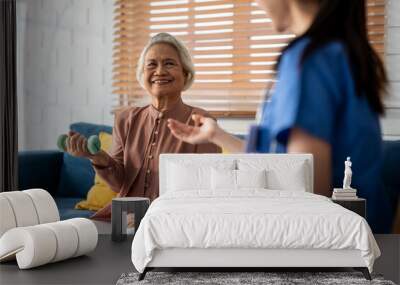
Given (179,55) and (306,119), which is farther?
(179,55)

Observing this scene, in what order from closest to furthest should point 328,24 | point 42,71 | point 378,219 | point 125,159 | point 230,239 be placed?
point 230,239
point 328,24
point 378,219
point 125,159
point 42,71

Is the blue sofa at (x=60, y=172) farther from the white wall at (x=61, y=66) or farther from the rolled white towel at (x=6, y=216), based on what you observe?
the rolled white towel at (x=6, y=216)

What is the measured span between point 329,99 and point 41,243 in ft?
6.64

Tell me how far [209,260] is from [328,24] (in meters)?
1.77

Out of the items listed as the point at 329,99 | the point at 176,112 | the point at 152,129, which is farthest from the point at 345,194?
the point at 152,129

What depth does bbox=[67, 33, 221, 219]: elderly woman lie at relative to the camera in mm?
5141

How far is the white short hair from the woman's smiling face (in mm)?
24

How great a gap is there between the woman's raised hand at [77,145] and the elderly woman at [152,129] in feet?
0.07

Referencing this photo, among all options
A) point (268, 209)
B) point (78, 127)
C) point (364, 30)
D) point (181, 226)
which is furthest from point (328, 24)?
point (78, 127)

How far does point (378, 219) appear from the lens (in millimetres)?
4871

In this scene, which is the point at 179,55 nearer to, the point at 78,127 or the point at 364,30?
the point at 78,127

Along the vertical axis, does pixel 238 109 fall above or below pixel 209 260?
above

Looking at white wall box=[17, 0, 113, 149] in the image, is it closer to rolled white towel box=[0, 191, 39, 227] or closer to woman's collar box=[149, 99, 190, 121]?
woman's collar box=[149, 99, 190, 121]

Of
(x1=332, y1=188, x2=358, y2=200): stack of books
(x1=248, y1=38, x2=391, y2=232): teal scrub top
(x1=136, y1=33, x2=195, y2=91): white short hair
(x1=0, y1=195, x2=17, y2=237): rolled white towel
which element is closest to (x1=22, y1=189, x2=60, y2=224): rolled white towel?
(x1=0, y1=195, x2=17, y2=237): rolled white towel
